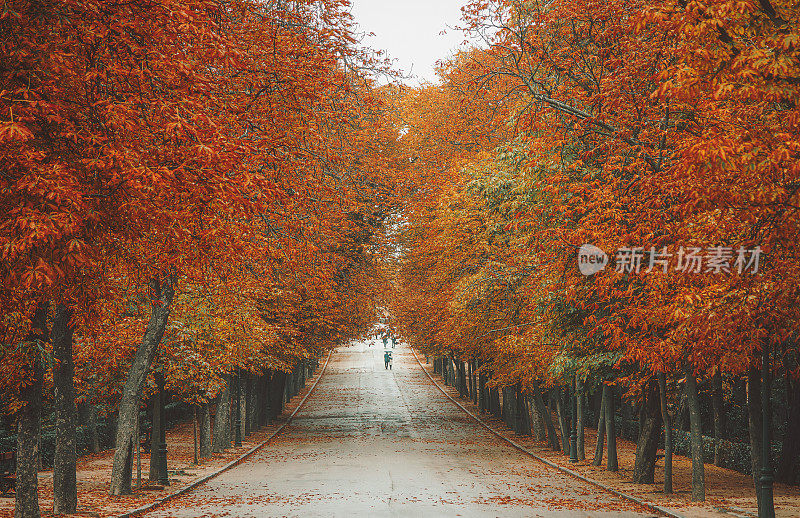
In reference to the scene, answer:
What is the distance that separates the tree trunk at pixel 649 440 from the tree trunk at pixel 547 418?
972cm

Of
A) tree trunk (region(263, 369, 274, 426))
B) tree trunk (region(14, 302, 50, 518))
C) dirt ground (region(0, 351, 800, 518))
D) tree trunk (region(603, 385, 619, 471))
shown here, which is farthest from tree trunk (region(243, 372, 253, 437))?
tree trunk (region(14, 302, 50, 518))

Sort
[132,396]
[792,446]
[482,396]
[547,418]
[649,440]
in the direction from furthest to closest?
[482,396]
[547,418]
[792,446]
[649,440]
[132,396]

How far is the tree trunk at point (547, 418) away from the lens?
3036 centimetres

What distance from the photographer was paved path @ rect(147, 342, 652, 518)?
51.4ft

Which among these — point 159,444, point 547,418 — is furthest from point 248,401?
point 159,444

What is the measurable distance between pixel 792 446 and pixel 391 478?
1173 cm

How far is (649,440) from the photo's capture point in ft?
67.2

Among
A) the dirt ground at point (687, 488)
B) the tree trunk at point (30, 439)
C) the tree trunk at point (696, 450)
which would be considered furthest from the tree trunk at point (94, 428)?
the tree trunk at point (696, 450)

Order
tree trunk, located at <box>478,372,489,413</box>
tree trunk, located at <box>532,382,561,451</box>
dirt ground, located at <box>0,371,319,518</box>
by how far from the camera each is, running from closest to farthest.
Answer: dirt ground, located at <box>0,371,319,518</box>
tree trunk, located at <box>532,382,561,451</box>
tree trunk, located at <box>478,372,489,413</box>

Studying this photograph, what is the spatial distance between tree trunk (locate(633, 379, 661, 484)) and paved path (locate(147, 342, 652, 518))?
5.11ft

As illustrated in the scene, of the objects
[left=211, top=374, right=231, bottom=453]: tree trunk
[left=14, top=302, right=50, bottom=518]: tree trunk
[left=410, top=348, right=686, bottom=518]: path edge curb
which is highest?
[left=14, top=302, right=50, bottom=518]: tree trunk

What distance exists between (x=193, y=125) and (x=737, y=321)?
26.4 feet

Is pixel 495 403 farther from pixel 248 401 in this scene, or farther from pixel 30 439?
pixel 30 439

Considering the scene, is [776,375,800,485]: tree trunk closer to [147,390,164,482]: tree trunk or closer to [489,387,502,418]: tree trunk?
[147,390,164,482]: tree trunk
